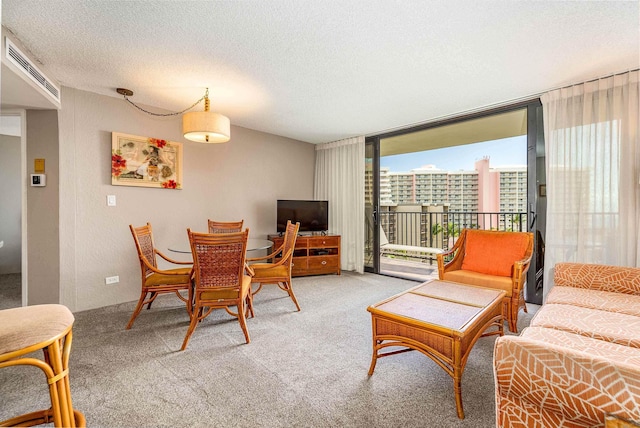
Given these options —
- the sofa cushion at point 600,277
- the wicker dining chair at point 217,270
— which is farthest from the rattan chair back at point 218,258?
the sofa cushion at point 600,277

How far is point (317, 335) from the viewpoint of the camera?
2.45 metres

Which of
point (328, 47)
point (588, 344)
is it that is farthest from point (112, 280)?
point (588, 344)

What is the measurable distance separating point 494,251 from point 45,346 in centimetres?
344

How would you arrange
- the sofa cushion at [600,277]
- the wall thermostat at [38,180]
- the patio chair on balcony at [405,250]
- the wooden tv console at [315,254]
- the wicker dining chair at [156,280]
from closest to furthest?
the sofa cushion at [600,277]
the wicker dining chair at [156,280]
the wall thermostat at [38,180]
the wooden tv console at [315,254]
the patio chair on balcony at [405,250]

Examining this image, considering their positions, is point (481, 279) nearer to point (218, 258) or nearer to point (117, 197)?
point (218, 258)

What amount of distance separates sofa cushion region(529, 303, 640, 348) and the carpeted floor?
53 centimetres

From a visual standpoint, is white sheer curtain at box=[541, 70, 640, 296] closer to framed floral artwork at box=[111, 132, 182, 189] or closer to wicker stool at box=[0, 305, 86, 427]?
wicker stool at box=[0, 305, 86, 427]

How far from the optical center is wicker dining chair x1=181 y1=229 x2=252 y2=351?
7.13ft

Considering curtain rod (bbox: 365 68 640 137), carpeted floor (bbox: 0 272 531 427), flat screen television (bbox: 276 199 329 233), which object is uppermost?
curtain rod (bbox: 365 68 640 137)

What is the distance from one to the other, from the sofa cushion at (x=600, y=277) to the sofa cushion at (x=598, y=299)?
0.07m

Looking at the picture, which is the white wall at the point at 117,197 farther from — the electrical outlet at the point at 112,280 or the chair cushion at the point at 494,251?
the chair cushion at the point at 494,251

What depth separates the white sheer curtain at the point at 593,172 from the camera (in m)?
2.60

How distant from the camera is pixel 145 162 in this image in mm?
3490

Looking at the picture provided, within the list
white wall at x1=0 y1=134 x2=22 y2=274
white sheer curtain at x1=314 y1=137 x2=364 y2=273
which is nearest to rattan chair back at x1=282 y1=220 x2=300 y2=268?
white sheer curtain at x1=314 y1=137 x2=364 y2=273
